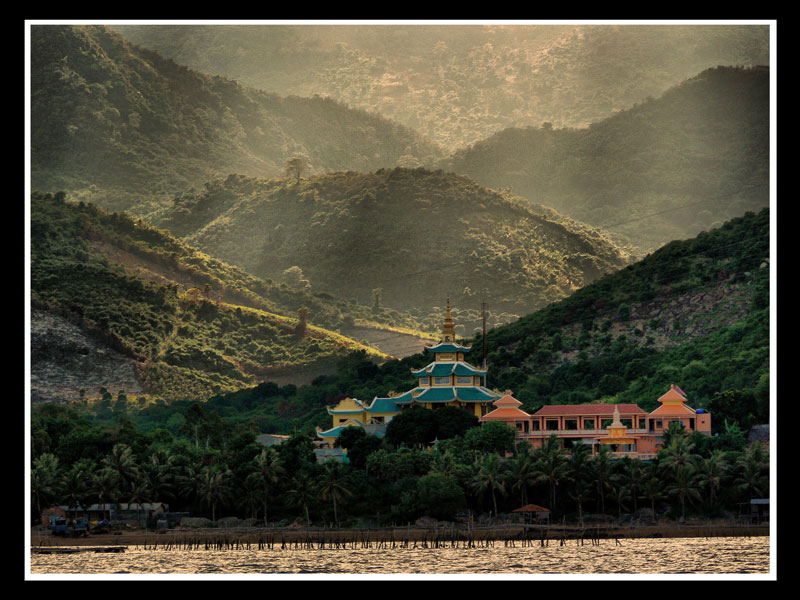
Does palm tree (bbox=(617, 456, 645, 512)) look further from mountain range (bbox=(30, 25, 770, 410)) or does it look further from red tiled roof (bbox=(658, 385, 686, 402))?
mountain range (bbox=(30, 25, 770, 410))

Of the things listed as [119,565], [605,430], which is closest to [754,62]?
[605,430]

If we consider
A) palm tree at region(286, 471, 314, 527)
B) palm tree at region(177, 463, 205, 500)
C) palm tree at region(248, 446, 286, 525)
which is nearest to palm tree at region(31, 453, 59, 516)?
palm tree at region(177, 463, 205, 500)

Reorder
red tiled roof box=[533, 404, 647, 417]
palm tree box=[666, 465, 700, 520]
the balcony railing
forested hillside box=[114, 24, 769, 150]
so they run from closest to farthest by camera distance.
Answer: palm tree box=[666, 465, 700, 520] < the balcony railing < red tiled roof box=[533, 404, 647, 417] < forested hillside box=[114, 24, 769, 150]

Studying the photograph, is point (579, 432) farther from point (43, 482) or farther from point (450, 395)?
point (43, 482)

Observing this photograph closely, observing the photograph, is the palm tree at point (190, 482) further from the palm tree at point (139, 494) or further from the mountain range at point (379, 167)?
the mountain range at point (379, 167)

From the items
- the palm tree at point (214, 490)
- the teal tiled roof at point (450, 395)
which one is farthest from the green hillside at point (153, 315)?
the palm tree at point (214, 490)
